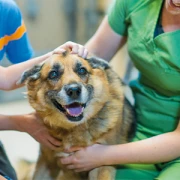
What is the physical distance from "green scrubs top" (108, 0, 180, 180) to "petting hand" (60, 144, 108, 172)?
8.1 inches

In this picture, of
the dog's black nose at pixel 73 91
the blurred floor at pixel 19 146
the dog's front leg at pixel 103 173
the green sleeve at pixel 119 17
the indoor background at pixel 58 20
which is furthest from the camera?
the indoor background at pixel 58 20

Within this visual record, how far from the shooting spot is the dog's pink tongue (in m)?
1.21

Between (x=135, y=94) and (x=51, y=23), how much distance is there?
6.76 ft

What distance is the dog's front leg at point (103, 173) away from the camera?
1.27 metres

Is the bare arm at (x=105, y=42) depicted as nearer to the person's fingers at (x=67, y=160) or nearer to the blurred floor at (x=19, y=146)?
the person's fingers at (x=67, y=160)

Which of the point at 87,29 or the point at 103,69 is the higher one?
the point at 103,69

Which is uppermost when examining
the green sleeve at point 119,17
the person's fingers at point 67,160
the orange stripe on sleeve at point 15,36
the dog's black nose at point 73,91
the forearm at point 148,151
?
the green sleeve at point 119,17

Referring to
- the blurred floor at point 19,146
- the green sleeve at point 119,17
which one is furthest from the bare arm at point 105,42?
the blurred floor at point 19,146

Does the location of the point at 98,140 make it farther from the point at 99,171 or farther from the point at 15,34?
the point at 15,34

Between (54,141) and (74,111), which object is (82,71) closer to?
(74,111)

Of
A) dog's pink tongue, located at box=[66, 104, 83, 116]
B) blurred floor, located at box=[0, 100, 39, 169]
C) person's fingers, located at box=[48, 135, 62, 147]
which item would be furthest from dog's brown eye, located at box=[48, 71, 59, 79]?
blurred floor, located at box=[0, 100, 39, 169]

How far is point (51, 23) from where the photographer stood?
11.0ft

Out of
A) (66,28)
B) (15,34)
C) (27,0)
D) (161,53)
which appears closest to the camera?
(161,53)

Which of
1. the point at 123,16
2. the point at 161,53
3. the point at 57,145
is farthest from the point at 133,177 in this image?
the point at 123,16
